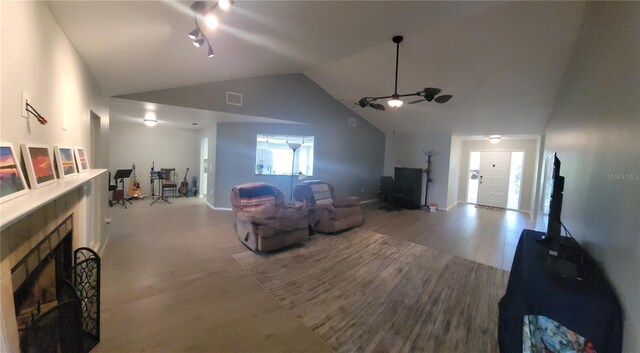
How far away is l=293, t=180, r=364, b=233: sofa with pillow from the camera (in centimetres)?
459

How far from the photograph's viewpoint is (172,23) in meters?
1.92

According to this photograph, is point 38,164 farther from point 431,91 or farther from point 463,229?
point 463,229

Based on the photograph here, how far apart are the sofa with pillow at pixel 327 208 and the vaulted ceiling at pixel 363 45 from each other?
2.52m

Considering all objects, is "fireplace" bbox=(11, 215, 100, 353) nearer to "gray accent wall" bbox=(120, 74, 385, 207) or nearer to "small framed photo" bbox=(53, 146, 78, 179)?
"small framed photo" bbox=(53, 146, 78, 179)

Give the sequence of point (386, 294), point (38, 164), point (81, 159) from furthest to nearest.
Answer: point (386, 294), point (81, 159), point (38, 164)

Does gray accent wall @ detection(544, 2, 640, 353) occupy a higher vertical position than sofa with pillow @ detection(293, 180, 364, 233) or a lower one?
higher

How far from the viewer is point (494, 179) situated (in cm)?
782

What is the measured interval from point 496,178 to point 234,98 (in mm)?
8337

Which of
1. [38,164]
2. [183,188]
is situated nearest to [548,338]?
[38,164]

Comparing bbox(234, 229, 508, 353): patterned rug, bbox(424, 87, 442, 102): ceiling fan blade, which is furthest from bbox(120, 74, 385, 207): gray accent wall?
bbox(424, 87, 442, 102): ceiling fan blade

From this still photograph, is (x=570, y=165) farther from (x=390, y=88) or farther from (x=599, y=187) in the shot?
(x=390, y=88)

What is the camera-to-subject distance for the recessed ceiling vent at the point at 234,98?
4.69 metres

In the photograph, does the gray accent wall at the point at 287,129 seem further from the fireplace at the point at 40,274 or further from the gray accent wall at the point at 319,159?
the fireplace at the point at 40,274

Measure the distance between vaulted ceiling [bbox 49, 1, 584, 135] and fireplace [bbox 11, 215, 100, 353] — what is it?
1587 millimetres
